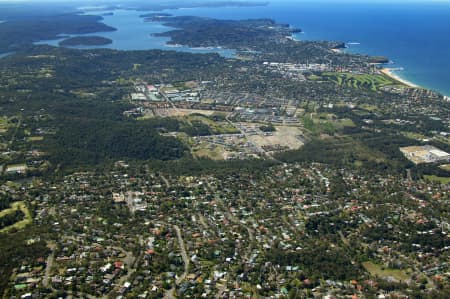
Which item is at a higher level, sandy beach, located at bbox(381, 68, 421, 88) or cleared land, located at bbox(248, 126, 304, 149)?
sandy beach, located at bbox(381, 68, 421, 88)

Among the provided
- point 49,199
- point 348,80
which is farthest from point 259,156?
point 348,80

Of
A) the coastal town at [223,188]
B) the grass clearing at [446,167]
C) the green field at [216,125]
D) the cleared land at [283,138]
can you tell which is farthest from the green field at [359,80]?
the grass clearing at [446,167]

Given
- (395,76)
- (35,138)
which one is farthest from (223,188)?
(395,76)

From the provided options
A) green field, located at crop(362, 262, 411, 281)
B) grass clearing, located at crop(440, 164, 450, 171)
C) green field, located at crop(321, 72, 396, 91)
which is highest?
green field, located at crop(321, 72, 396, 91)

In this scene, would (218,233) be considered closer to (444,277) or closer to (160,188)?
(160,188)

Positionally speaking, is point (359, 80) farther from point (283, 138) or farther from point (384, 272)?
point (384, 272)

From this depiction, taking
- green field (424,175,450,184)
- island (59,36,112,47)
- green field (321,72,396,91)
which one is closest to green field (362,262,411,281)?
green field (424,175,450,184)

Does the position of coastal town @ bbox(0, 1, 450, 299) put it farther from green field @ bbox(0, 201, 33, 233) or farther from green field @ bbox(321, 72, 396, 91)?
green field @ bbox(321, 72, 396, 91)
